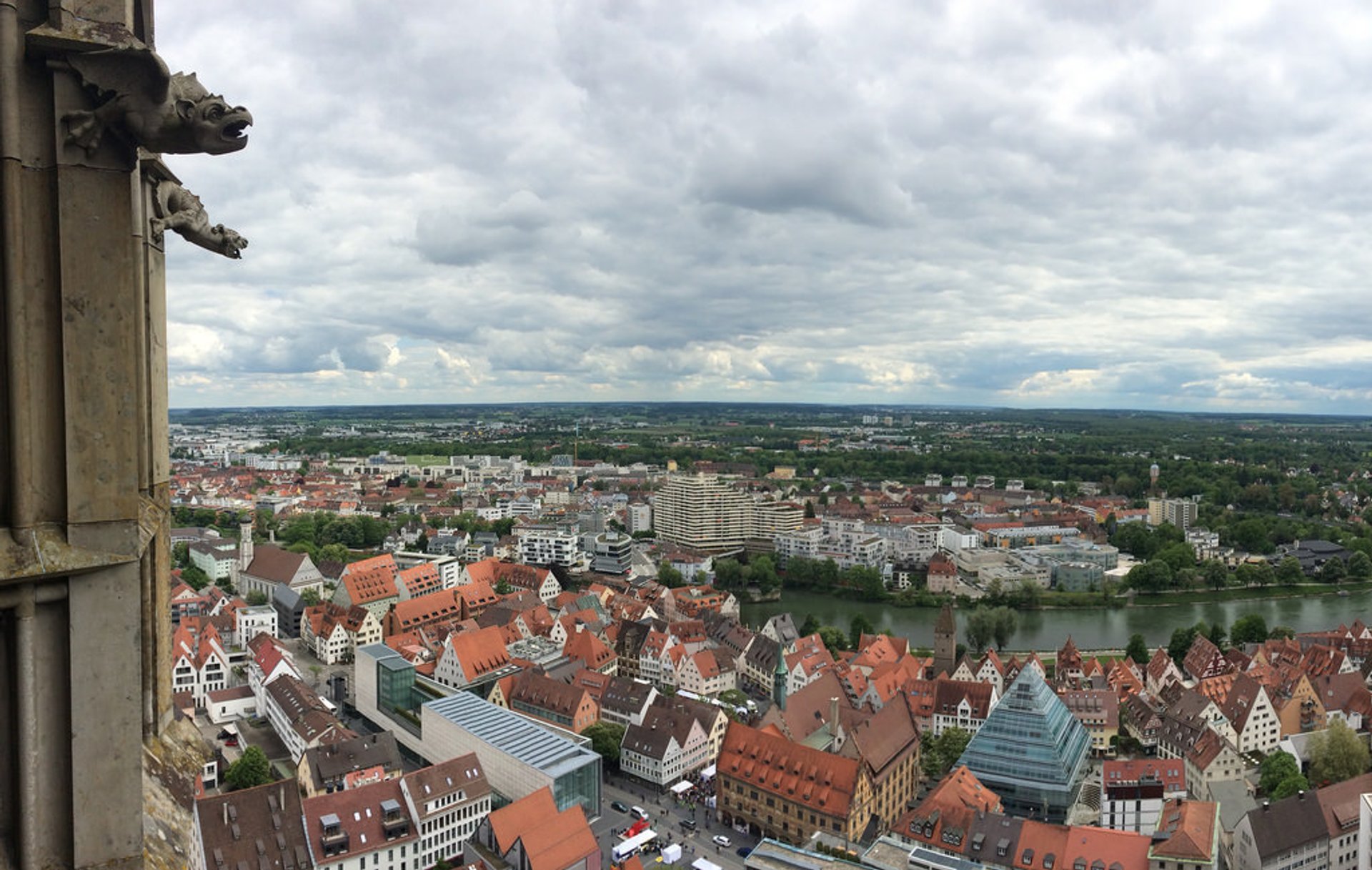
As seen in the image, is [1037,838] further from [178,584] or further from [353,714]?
[178,584]

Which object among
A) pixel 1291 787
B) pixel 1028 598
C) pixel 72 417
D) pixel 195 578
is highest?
pixel 72 417

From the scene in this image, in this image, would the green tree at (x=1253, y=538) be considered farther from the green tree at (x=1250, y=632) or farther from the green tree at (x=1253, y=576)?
the green tree at (x=1250, y=632)

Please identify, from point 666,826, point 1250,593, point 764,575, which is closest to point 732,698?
point 666,826

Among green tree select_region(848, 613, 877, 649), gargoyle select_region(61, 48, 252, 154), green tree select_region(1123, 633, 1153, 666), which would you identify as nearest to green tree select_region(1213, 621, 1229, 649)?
green tree select_region(1123, 633, 1153, 666)

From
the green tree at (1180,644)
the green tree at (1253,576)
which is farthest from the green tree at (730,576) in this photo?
the green tree at (1253,576)

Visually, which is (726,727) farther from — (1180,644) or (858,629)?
(1180,644)

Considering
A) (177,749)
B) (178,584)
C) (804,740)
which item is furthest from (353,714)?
(177,749)

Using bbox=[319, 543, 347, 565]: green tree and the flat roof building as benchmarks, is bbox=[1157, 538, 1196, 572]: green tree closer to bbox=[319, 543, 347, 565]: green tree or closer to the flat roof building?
the flat roof building
